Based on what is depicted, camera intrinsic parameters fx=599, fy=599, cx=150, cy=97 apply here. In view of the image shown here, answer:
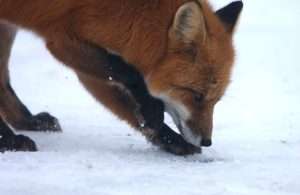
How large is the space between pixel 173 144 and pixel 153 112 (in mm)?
437

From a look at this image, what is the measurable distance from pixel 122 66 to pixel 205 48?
34.7 inches

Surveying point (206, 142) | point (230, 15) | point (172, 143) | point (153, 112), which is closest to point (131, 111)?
point (153, 112)

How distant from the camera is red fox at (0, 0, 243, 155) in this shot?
605cm

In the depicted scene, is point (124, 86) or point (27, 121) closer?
point (124, 86)

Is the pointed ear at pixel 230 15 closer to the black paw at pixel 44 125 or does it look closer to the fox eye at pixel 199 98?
the fox eye at pixel 199 98

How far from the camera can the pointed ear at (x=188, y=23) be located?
595 centimetres

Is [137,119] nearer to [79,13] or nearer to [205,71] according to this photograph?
[205,71]

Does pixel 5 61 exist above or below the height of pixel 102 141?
above

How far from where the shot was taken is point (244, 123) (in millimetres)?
8766

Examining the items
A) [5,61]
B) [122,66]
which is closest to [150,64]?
[122,66]

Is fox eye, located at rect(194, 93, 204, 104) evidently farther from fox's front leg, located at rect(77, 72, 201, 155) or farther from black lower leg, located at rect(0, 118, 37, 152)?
black lower leg, located at rect(0, 118, 37, 152)

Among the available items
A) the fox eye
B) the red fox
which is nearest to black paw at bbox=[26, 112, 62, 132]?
the red fox

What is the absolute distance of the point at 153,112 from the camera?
638cm

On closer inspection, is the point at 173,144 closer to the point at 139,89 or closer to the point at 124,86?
the point at 139,89
